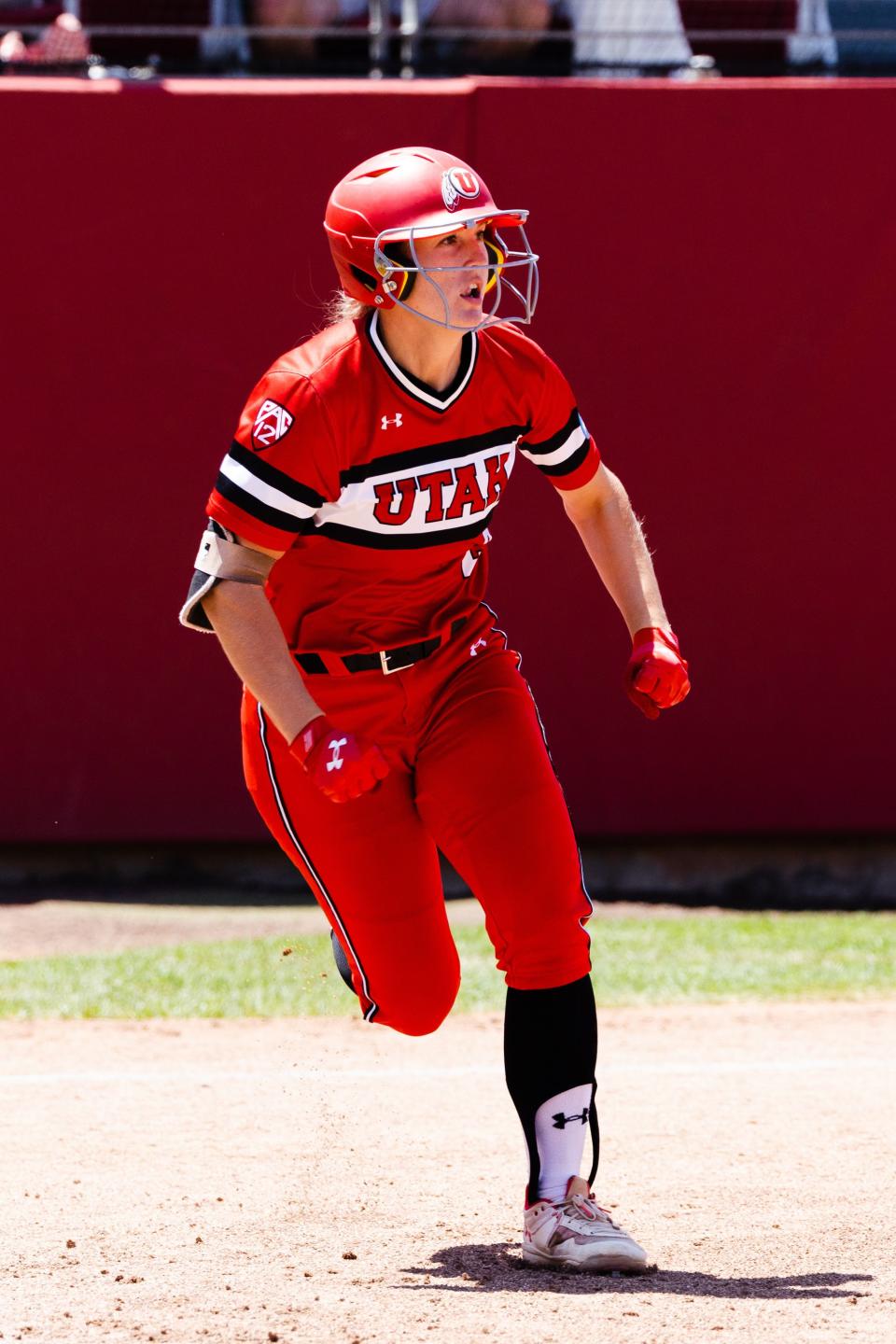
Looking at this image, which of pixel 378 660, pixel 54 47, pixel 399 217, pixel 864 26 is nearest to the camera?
pixel 399 217

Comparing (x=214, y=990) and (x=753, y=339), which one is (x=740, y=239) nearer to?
(x=753, y=339)

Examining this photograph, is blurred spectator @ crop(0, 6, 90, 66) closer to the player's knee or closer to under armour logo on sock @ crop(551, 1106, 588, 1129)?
the player's knee

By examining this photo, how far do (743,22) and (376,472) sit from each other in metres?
6.04

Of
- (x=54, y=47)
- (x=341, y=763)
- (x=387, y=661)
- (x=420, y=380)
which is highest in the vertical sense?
(x=54, y=47)

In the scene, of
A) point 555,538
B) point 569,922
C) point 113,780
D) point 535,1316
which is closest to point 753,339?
point 555,538

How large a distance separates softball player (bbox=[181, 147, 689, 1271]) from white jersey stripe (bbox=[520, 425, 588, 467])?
24mm

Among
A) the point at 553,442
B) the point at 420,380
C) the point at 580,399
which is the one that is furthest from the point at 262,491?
the point at 580,399

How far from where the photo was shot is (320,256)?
8.38 meters

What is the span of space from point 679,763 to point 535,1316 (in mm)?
5479

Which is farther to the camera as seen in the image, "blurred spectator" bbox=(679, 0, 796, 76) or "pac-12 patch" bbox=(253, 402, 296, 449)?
"blurred spectator" bbox=(679, 0, 796, 76)

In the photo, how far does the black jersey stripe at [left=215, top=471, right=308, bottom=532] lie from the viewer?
360cm

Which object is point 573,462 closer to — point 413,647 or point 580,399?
point 413,647

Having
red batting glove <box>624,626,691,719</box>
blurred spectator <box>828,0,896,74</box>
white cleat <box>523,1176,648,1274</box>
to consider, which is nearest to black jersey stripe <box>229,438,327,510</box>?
red batting glove <box>624,626,691,719</box>

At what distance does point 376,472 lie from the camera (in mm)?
3740
